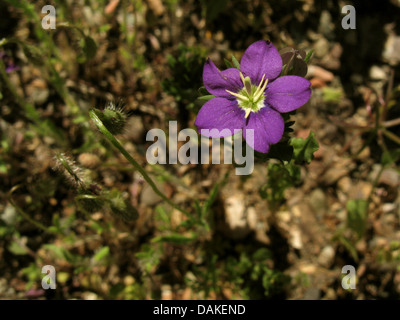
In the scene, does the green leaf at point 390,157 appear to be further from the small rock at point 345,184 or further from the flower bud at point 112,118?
the flower bud at point 112,118

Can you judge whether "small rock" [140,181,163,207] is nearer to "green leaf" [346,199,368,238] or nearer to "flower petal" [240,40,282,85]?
"flower petal" [240,40,282,85]

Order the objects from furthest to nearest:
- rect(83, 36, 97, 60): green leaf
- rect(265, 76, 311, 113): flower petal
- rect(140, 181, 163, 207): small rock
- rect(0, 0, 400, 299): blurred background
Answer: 1. rect(140, 181, 163, 207): small rock
2. rect(0, 0, 400, 299): blurred background
3. rect(83, 36, 97, 60): green leaf
4. rect(265, 76, 311, 113): flower petal

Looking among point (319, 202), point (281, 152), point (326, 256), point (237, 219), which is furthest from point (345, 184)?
point (281, 152)

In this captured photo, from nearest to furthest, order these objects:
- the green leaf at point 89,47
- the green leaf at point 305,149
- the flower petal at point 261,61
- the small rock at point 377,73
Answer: the flower petal at point 261,61 → the green leaf at point 305,149 → the green leaf at point 89,47 → the small rock at point 377,73

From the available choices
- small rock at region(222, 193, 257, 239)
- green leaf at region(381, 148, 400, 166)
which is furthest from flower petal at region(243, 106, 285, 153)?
green leaf at region(381, 148, 400, 166)

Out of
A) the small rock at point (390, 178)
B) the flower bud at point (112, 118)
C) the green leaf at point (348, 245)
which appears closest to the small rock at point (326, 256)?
the green leaf at point (348, 245)

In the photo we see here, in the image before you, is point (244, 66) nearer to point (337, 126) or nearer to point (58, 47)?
point (337, 126)
